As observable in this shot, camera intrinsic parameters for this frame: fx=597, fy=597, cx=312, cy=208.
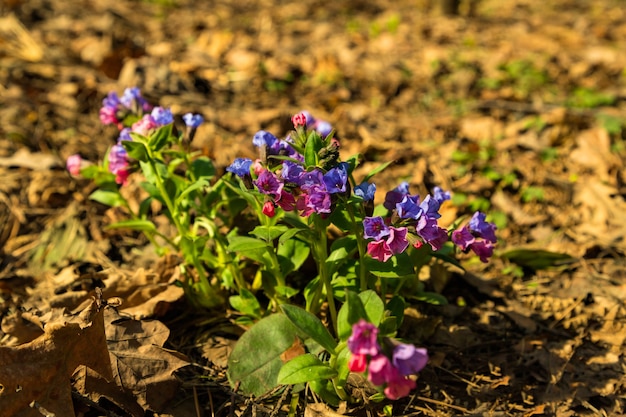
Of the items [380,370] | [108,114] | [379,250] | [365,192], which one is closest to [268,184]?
[365,192]

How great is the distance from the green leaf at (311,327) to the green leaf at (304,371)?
0.21 ft

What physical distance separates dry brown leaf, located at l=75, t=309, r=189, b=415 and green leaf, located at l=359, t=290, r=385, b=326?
770 mm

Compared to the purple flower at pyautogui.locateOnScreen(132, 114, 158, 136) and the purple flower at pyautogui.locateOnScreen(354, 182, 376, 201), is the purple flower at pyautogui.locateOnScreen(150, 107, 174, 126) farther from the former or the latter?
the purple flower at pyautogui.locateOnScreen(354, 182, 376, 201)

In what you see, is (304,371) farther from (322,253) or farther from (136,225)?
(136,225)

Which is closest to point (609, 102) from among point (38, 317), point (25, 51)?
point (38, 317)

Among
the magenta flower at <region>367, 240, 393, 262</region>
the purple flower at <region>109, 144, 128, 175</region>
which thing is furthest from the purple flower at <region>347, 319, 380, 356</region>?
the purple flower at <region>109, 144, 128, 175</region>

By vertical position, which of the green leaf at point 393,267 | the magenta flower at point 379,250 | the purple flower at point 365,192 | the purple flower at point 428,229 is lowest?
the green leaf at point 393,267

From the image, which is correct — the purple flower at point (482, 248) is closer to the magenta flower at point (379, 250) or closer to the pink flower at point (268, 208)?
the magenta flower at point (379, 250)

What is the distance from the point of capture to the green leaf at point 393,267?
6.89 ft

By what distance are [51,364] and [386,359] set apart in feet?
4.04

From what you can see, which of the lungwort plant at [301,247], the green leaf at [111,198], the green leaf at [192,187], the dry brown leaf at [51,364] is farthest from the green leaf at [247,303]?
the green leaf at [111,198]

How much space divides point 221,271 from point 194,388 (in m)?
0.53

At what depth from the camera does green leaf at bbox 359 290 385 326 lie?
76.7 inches

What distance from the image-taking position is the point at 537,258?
10.3 ft
